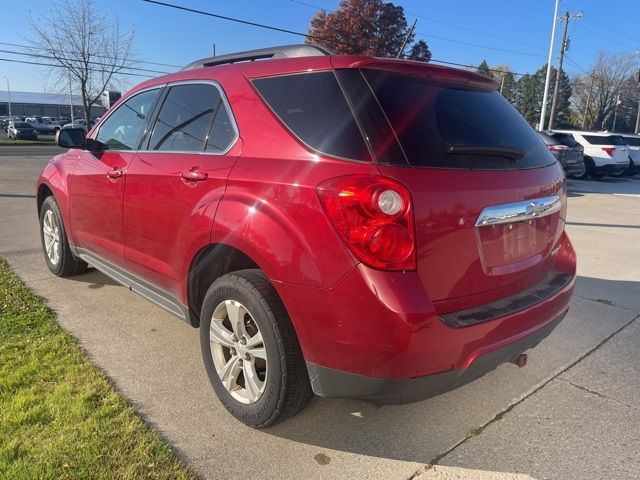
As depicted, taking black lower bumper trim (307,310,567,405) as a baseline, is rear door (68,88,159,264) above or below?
above

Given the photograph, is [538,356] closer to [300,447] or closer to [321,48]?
[300,447]

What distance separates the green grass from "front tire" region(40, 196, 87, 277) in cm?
125

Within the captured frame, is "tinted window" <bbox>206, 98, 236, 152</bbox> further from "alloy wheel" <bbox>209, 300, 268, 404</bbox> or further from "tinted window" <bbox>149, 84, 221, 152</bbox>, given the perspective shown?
"alloy wheel" <bbox>209, 300, 268, 404</bbox>

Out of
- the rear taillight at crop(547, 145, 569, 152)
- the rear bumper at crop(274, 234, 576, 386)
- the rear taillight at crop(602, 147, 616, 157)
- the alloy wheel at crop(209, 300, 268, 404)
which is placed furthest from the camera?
the rear taillight at crop(602, 147, 616, 157)

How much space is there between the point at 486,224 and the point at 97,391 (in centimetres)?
225

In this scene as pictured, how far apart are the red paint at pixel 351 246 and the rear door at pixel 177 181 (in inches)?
0.5

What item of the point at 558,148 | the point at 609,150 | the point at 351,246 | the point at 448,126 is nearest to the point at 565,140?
the point at 558,148

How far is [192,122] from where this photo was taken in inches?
119

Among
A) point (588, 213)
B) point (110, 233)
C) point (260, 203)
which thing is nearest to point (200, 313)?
point (260, 203)

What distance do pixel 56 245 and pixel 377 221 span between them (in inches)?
152

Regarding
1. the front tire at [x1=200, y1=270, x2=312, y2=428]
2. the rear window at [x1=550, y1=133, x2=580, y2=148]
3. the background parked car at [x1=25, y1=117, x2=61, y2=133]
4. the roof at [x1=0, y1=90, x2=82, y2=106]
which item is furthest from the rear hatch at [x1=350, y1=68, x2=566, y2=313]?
the roof at [x1=0, y1=90, x2=82, y2=106]

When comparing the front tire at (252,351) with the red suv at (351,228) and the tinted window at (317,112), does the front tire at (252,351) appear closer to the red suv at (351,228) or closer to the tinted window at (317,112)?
the red suv at (351,228)

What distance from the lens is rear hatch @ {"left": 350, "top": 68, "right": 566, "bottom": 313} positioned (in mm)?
2076

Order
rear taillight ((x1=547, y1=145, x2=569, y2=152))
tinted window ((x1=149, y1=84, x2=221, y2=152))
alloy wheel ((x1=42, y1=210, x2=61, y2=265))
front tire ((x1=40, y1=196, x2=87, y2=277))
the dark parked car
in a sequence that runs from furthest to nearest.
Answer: the dark parked car
rear taillight ((x1=547, y1=145, x2=569, y2=152))
alloy wheel ((x1=42, y1=210, x2=61, y2=265))
front tire ((x1=40, y1=196, x2=87, y2=277))
tinted window ((x1=149, y1=84, x2=221, y2=152))
